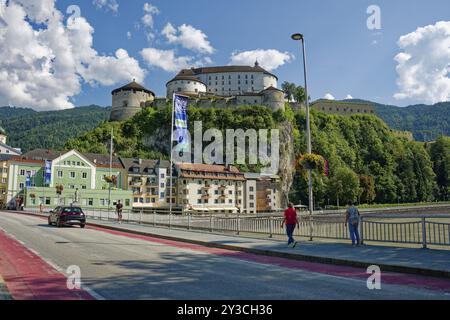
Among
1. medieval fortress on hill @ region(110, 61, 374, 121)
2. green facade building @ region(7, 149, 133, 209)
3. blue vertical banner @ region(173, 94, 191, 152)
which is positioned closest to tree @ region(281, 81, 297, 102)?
medieval fortress on hill @ region(110, 61, 374, 121)

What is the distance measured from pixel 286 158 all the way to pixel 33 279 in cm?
11272

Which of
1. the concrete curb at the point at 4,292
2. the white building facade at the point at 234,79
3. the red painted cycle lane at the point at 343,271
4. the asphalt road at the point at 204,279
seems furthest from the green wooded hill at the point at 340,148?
the concrete curb at the point at 4,292

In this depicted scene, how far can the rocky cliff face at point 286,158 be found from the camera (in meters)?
116

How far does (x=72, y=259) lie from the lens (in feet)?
39.3

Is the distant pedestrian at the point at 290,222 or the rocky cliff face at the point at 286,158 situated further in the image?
the rocky cliff face at the point at 286,158

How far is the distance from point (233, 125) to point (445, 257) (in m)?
105

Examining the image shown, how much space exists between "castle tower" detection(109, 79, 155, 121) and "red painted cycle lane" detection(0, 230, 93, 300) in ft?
404

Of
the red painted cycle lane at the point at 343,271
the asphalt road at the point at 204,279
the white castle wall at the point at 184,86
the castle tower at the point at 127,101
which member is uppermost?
the white castle wall at the point at 184,86

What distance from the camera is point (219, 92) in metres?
164

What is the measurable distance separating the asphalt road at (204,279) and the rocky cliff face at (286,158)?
102m

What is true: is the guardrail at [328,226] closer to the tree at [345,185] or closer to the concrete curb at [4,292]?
the concrete curb at [4,292]

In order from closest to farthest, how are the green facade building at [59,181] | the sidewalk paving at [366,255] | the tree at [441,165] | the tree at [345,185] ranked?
the sidewalk paving at [366,255] → the green facade building at [59,181] → the tree at [345,185] → the tree at [441,165]

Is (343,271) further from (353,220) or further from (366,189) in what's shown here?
(366,189)
